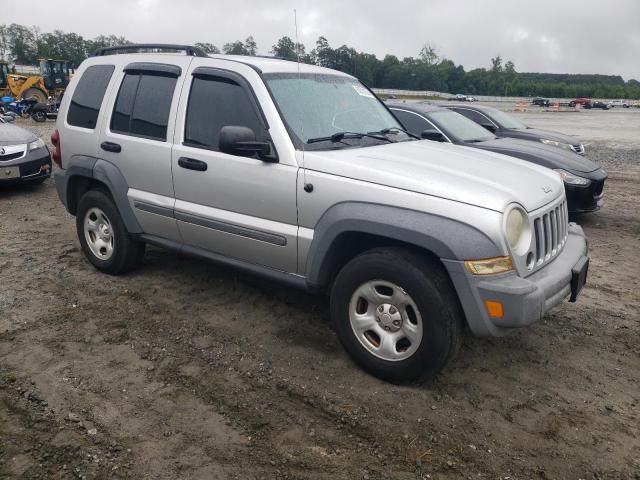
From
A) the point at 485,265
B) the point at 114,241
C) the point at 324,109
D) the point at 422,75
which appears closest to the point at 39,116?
the point at 114,241

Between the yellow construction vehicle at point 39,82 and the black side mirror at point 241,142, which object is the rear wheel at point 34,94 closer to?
the yellow construction vehicle at point 39,82

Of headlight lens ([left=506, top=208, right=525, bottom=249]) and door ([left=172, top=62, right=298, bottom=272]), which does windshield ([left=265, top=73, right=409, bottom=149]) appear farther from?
headlight lens ([left=506, top=208, right=525, bottom=249])

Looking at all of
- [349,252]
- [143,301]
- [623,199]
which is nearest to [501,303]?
[349,252]

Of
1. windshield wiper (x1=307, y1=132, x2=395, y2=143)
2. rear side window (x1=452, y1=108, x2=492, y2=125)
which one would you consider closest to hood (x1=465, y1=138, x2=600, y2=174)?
rear side window (x1=452, y1=108, x2=492, y2=125)

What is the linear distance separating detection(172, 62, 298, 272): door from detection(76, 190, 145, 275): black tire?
0.81m

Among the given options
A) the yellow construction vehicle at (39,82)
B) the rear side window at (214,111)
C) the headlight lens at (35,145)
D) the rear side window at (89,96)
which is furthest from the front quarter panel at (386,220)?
the yellow construction vehicle at (39,82)

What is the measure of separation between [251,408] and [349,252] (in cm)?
116

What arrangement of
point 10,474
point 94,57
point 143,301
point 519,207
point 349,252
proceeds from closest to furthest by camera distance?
point 10,474 < point 519,207 < point 349,252 < point 143,301 < point 94,57

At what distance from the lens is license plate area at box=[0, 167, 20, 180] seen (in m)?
8.32

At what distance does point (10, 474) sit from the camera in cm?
259

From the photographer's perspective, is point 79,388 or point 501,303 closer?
point 501,303

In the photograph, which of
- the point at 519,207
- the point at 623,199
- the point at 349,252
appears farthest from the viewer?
the point at 623,199

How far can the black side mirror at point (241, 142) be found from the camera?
3500 millimetres

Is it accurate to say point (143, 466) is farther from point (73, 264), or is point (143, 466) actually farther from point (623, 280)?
point (623, 280)
